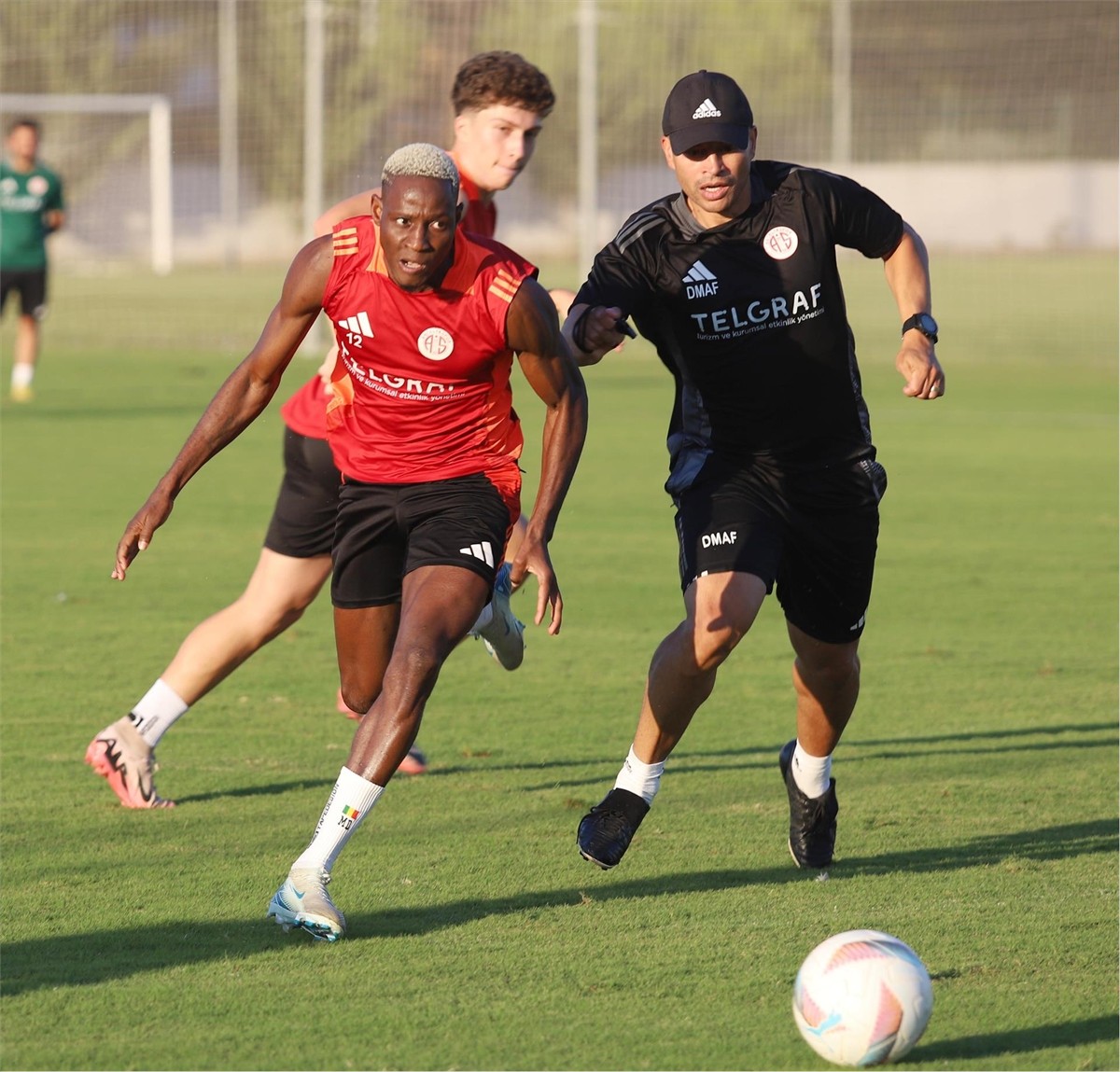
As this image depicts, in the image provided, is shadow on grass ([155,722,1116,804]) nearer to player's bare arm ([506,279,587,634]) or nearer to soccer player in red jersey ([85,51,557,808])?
soccer player in red jersey ([85,51,557,808])

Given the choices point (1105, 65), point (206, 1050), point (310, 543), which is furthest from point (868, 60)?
point (206, 1050)

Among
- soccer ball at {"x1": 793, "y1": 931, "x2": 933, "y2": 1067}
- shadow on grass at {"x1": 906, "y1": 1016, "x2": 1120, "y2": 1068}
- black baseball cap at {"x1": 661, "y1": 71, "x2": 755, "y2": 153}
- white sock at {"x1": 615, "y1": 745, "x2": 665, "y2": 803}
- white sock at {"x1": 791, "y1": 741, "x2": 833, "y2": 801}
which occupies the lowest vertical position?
white sock at {"x1": 791, "y1": 741, "x2": 833, "y2": 801}

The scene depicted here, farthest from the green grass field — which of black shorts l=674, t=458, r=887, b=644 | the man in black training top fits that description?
black shorts l=674, t=458, r=887, b=644

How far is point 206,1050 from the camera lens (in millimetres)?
4266

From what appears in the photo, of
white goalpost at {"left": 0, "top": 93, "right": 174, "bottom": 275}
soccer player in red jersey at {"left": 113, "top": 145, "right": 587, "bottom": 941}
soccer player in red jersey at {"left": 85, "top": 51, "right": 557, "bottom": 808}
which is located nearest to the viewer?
soccer player in red jersey at {"left": 113, "top": 145, "right": 587, "bottom": 941}

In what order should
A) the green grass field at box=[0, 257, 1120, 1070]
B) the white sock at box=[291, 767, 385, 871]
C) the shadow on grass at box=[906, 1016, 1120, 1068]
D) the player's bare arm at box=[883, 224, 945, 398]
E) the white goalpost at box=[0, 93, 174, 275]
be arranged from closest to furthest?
the shadow on grass at box=[906, 1016, 1120, 1068] < the green grass field at box=[0, 257, 1120, 1070] < the white sock at box=[291, 767, 385, 871] < the player's bare arm at box=[883, 224, 945, 398] < the white goalpost at box=[0, 93, 174, 275]

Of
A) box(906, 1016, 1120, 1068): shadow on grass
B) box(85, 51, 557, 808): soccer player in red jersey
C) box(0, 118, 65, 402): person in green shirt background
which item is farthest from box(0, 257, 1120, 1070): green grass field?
box(0, 118, 65, 402): person in green shirt background

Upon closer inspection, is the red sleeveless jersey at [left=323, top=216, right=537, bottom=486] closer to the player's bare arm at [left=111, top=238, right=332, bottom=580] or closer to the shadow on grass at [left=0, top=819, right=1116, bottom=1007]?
the player's bare arm at [left=111, top=238, right=332, bottom=580]

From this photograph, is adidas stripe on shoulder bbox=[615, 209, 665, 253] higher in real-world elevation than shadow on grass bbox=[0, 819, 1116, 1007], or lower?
higher

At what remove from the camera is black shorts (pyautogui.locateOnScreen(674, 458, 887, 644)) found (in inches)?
231

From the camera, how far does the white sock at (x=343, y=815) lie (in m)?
5.16

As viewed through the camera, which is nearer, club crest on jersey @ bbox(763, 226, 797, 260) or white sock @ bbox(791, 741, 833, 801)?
club crest on jersey @ bbox(763, 226, 797, 260)

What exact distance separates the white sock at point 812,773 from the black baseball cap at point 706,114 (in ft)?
6.41

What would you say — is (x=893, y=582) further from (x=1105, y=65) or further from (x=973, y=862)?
(x=1105, y=65)
